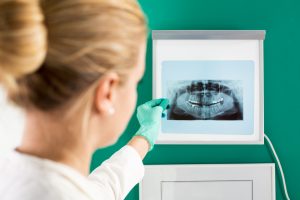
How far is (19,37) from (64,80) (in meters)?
0.07

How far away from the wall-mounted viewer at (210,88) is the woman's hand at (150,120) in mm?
93

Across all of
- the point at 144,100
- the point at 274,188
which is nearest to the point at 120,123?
the point at 144,100

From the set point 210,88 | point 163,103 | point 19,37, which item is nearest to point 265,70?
point 210,88

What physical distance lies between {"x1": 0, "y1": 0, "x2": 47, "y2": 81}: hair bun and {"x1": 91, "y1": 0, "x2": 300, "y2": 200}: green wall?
0.72m

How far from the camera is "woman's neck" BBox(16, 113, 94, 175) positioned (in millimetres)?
573

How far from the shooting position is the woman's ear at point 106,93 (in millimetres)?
554

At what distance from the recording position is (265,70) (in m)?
1.22

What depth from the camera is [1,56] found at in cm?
51

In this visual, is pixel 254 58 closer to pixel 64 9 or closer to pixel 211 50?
pixel 211 50

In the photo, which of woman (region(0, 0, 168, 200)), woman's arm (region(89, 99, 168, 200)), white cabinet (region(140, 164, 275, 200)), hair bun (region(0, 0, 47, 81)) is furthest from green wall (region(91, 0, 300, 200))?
hair bun (region(0, 0, 47, 81))

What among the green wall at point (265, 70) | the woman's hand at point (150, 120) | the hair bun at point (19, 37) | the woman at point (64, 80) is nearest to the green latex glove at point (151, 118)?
the woman's hand at point (150, 120)

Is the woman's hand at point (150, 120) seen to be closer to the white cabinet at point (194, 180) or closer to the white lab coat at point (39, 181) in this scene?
the white cabinet at point (194, 180)

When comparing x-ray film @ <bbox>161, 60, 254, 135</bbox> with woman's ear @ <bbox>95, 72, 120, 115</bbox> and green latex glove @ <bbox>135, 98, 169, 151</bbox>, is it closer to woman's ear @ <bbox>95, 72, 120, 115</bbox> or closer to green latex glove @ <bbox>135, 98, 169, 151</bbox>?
green latex glove @ <bbox>135, 98, 169, 151</bbox>

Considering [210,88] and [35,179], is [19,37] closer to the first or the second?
[35,179]
